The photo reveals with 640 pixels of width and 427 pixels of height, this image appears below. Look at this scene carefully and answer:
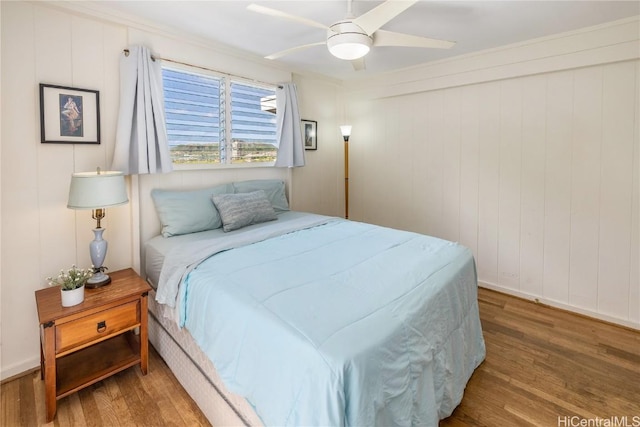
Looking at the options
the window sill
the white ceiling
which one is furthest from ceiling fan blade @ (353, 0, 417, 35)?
Result: the window sill

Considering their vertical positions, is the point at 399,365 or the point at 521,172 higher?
the point at 521,172

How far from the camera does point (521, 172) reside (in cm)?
311

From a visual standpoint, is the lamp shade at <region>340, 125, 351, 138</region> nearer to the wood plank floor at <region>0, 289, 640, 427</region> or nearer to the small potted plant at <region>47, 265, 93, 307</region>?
the wood plank floor at <region>0, 289, 640, 427</region>

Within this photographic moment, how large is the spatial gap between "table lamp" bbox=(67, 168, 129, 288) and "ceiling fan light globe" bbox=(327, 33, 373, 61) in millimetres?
1555

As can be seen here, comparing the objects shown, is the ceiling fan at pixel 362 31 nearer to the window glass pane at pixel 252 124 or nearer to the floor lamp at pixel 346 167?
the window glass pane at pixel 252 124

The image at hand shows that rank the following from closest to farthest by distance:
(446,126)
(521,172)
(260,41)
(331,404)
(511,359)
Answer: (331,404)
(511,359)
(260,41)
(521,172)
(446,126)

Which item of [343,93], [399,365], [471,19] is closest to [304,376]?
[399,365]

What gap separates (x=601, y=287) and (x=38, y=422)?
409cm

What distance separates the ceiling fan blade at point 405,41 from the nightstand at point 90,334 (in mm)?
2171

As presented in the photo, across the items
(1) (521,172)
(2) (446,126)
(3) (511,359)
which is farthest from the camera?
→ (2) (446,126)

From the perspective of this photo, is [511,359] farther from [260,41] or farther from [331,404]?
[260,41]

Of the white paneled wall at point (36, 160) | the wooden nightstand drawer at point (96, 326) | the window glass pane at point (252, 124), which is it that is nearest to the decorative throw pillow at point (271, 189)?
the window glass pane at point (252, 124)

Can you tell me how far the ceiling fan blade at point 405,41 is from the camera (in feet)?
→ 6.42

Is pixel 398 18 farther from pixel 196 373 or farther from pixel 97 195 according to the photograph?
pixel 196 373
